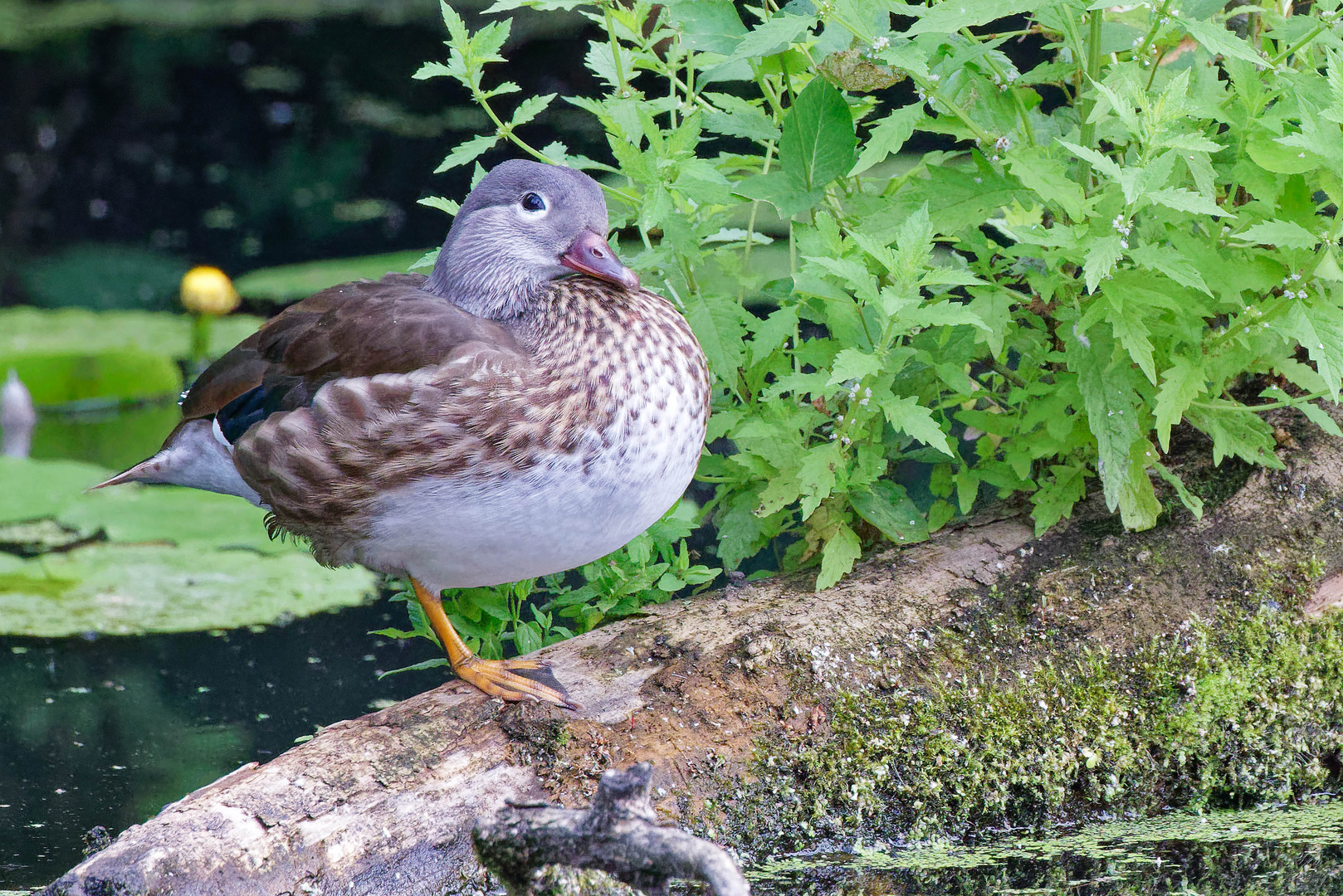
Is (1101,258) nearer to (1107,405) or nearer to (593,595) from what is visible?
(1107,405)

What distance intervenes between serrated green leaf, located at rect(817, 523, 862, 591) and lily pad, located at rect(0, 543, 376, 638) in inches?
60.6

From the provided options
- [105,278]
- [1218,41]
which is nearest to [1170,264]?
[1218,41]

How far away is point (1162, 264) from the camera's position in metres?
2.08

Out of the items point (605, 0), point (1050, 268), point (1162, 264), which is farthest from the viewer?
point (605, 0)

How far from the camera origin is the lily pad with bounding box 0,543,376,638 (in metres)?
3.48

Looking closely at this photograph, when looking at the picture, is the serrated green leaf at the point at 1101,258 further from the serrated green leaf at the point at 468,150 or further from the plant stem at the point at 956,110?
the serrated green leaf at the point at 468,150

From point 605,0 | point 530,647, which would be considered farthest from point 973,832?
Result: point 605,0

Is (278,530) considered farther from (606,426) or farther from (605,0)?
(605,0)

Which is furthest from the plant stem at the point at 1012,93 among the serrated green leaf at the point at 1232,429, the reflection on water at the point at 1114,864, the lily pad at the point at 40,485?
the lily pad at the point at 40,485

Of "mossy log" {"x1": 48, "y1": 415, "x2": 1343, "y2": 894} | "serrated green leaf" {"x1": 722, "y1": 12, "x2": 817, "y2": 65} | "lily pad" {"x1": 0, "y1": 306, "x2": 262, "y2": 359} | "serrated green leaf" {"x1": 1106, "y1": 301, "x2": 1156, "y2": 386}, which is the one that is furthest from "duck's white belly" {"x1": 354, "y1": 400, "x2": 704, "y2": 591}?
"lily pad" {"x1": 0, "y1": 306, "x2": 262, "y2": 359}

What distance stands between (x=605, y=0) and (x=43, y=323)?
3.96 meters

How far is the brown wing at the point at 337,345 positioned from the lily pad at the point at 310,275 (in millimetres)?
3244

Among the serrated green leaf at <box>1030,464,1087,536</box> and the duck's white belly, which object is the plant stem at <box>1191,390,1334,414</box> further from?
the duck's white belly

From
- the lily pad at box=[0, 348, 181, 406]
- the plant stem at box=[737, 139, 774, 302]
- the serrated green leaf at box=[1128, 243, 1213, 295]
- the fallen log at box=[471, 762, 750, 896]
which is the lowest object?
the lily pad at box=[0, 348, 181, 406]
